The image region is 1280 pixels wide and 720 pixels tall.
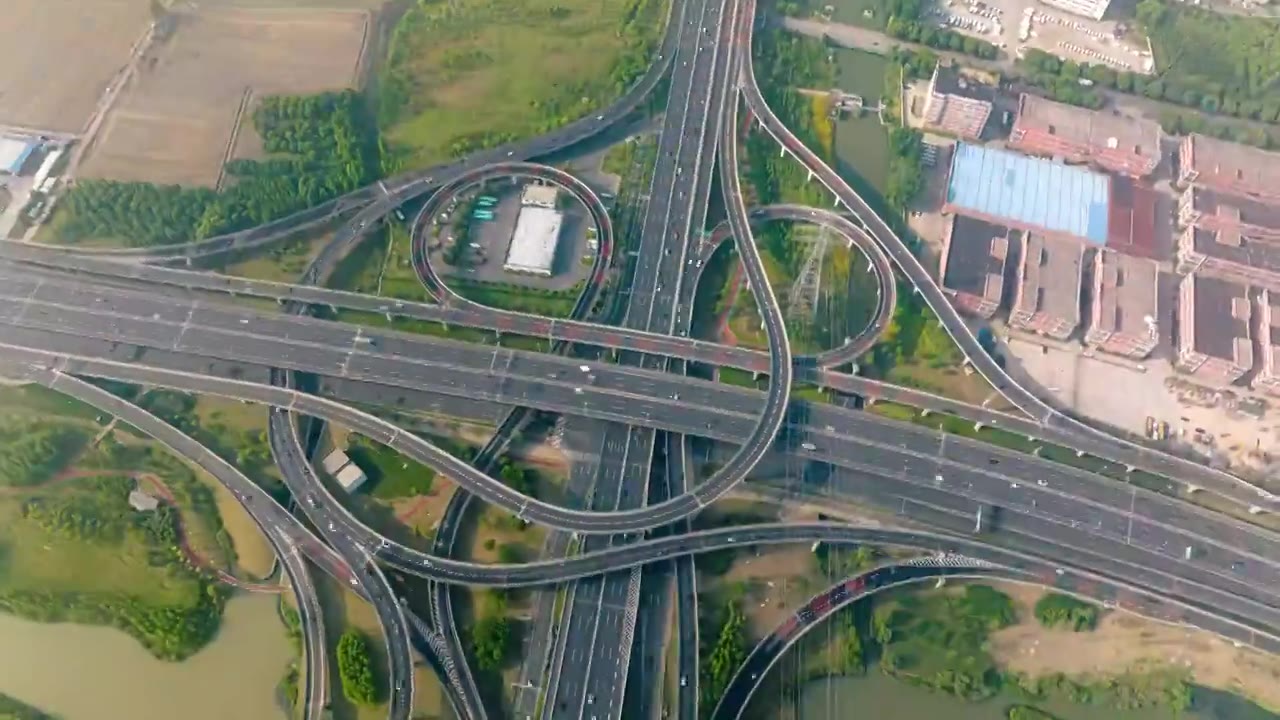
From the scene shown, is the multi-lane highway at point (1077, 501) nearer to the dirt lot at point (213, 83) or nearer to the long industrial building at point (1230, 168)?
the dirt lot at point (213, 83)

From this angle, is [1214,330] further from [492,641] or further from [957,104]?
[492,641]

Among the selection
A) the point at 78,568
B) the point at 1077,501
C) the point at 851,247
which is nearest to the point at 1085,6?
the point at 851,247

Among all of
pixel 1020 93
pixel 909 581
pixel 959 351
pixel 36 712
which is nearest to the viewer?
pixel 36 712

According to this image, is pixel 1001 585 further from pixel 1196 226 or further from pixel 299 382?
pixel 299 382

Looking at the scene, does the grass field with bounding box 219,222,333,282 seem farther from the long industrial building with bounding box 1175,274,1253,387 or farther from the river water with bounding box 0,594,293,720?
the long industrial building with bounding box 1175,274,1253,387

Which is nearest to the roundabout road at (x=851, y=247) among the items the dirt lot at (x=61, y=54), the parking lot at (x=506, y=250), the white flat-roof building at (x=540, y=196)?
the parking lot at (x=506, y=250)

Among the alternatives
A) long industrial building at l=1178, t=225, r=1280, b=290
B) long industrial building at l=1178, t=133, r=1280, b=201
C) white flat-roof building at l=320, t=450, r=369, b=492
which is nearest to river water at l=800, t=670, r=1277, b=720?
long industrial building at l=1178, t=225, r=1280, b=290

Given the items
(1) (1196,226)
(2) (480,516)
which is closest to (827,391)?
(2) (480,516)
